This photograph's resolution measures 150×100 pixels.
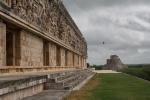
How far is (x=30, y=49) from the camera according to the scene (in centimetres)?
1157

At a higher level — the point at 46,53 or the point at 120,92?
the point at 46,53

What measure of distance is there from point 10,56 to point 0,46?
5.72 ft

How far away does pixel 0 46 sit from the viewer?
8273 millimetres

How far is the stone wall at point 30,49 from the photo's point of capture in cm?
1054

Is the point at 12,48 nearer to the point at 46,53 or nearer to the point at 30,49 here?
the point at 30,49

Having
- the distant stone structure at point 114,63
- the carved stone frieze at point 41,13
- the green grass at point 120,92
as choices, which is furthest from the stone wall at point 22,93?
the distant stone structure at point 114,63

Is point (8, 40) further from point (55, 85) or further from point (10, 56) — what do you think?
point (55, 85)

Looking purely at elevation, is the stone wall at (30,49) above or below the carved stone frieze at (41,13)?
below

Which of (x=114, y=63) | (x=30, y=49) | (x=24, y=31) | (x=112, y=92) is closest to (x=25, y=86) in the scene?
(x=112, y=92)

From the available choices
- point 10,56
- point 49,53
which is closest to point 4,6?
point 10,56

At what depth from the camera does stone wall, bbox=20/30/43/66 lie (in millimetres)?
10539

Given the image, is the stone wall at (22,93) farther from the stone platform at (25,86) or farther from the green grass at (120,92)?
the green grass at (120,92)

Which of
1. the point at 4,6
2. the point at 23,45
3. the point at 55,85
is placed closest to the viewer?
the point at 4,6

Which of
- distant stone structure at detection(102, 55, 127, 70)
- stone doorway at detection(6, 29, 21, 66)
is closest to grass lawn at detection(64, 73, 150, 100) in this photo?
stone doorway at detection(6, 29, 21, 66)
